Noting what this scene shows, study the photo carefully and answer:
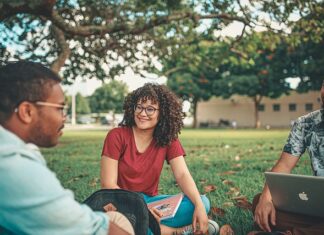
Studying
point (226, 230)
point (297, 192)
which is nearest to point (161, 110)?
point (226, 230)

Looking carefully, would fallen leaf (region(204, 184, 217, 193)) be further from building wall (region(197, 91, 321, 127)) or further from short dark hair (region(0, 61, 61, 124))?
building wall (region(197, 91, 321, 127))

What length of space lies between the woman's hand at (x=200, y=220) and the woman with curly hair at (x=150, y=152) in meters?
0.09

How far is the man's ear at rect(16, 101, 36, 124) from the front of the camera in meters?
1.75

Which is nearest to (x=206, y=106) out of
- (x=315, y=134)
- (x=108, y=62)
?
(x=108, y=62)

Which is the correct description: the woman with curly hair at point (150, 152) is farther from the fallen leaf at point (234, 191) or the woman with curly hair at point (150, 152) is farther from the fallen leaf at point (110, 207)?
the fallen leaf at point (234, 191)

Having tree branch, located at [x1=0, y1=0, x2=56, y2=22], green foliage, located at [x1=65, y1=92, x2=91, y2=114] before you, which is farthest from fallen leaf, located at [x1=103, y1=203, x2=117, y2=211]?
green foliage, located at [x1=65, y1=92, x2=91, y2=114]

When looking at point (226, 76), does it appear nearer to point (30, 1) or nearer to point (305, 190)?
point (30, 1)

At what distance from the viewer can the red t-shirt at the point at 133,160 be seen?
3.75 metres

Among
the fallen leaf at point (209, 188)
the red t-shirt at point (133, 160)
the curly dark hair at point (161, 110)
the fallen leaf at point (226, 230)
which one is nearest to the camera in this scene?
the fallen leaf at point (226, 230)

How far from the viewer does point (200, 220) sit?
3.42 m

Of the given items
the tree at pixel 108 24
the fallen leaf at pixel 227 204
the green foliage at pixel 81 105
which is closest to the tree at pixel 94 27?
the tree at pixel 108 24

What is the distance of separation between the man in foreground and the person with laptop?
183 cm

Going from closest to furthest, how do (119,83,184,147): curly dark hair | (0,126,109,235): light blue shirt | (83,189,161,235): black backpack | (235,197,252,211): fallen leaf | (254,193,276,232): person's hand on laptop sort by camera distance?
(0,126,109,235): light blue shirt, (83,189,161,235): black backpack, (254,193,276,232): person's hand on laptop, (119,83,184,147): curly dark hair, (235,197,252,211): fallen leaf

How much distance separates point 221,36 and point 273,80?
2962cm
